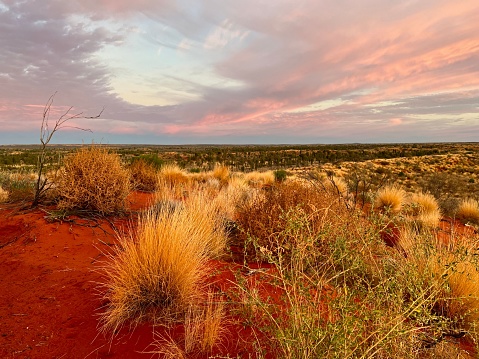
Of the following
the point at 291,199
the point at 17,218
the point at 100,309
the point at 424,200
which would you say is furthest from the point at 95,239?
the point at 424,200

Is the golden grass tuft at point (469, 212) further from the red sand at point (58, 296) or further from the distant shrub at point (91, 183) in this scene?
the distant shrub at point (91, 183)

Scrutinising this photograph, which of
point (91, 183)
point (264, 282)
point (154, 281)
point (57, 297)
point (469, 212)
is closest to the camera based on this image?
point (264, 282)

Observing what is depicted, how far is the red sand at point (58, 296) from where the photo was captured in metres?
3.12

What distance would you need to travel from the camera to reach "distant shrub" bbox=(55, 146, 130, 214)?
7.01m

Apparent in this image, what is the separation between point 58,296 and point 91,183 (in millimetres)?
3386

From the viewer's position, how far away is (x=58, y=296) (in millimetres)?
4082

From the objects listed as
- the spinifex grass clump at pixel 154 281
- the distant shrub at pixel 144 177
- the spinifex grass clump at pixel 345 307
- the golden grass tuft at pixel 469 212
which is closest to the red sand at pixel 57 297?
the spinifex grass clump at pixel 154 281

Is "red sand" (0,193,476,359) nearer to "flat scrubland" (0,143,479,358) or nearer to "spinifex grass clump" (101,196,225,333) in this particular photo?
"flat scrubland" (0,143,479,358)

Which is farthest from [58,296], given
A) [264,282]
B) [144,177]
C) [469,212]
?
[469,212]

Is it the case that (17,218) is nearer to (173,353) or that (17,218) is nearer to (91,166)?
(91,166)

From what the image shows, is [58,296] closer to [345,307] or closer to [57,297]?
[57,297]

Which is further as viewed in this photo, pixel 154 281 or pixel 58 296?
pixel 58 296

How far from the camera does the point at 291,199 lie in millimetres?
5977

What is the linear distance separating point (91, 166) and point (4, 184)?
21.1 ft
